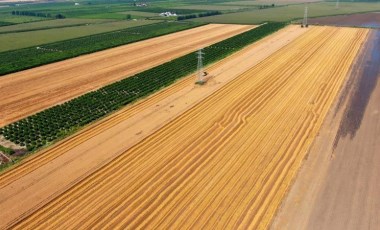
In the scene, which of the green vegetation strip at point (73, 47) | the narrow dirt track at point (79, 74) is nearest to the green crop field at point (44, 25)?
the green vegetation strip at point (73, 47)

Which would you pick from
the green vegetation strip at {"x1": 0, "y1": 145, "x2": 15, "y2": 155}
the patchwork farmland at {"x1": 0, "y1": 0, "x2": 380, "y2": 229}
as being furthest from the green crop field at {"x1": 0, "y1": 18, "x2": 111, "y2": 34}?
the green vegetation strip at {"x1": 0, "y1": 145, "x2": 15, "y2": 155}

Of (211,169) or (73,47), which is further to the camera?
(73,47)

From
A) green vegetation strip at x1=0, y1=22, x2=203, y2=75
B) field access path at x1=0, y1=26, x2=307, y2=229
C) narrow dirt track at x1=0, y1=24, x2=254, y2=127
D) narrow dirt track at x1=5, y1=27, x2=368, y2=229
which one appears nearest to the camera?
narrow dirt track at x1=5, y1=27, x2=368, y2=229

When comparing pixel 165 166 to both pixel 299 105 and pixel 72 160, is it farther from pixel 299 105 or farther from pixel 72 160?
pixel 299 105

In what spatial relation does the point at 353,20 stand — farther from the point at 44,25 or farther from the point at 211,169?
the point at 211,169

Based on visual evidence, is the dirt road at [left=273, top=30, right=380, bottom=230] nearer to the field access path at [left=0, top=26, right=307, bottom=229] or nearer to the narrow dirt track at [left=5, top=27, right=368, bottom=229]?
the narrow dirt track at [left=5, top=27, right=368, bottom=229]

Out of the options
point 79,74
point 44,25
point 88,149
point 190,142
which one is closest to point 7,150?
point 88,149
